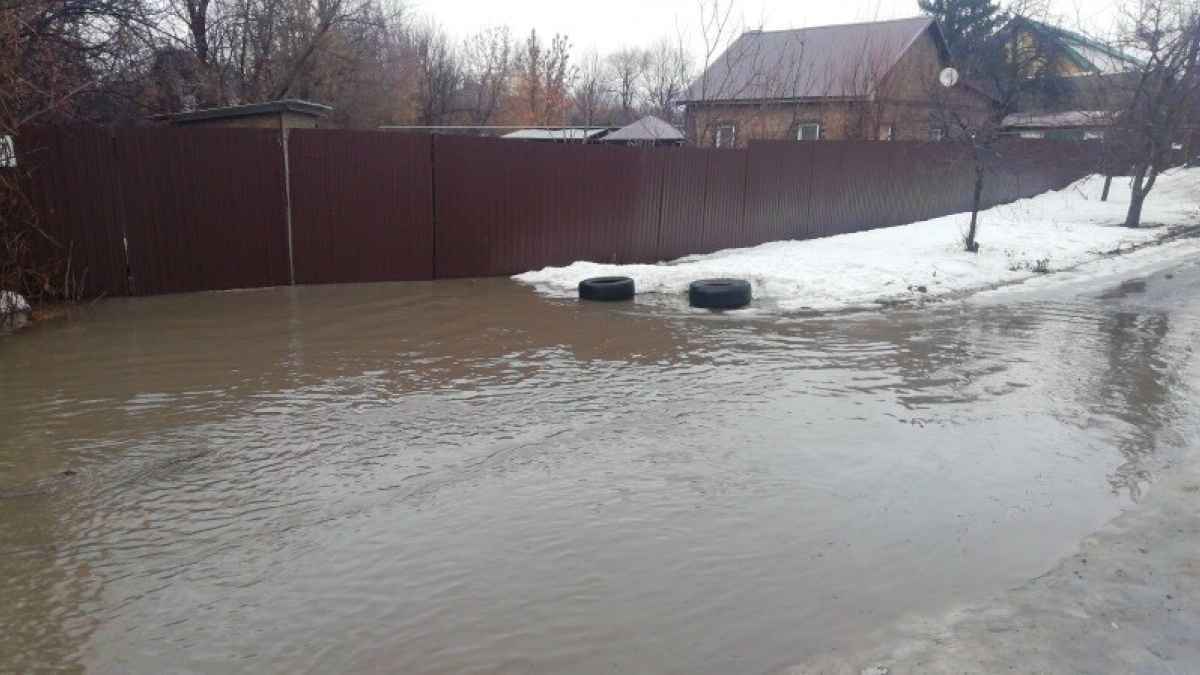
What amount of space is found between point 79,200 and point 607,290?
6.93 metres

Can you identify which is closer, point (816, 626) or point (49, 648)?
point (49, 648)

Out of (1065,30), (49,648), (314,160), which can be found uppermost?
(1065,30)

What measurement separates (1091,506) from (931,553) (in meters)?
1.39

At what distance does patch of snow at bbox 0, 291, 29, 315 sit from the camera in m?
9.48

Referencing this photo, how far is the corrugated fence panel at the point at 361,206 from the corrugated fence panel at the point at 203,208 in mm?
339

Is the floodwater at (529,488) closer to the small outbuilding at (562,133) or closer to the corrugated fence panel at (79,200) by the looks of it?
the corrugated fence panel at (79,200)

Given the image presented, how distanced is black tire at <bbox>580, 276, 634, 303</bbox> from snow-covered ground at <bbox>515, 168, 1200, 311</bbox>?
1.53 ft

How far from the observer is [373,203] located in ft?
43.0

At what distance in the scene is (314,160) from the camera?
12.6 meters

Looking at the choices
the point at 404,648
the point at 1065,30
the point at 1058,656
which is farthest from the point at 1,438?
the point at 1065,30

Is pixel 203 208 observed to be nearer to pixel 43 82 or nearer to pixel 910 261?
pixel 43 82

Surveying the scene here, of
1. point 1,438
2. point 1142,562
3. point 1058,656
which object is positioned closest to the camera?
point 1058,656

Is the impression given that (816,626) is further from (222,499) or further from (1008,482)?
(222,499)

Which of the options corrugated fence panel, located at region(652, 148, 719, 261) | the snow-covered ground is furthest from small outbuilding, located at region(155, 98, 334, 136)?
corrugated fence panel, located at region(652, 148, 719, 261)
